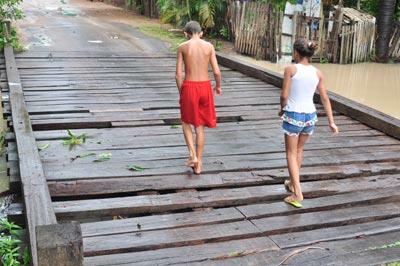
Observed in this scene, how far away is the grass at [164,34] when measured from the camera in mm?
14890

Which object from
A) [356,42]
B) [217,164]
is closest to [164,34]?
[356,42]

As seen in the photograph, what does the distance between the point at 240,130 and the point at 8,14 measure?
7761 mm

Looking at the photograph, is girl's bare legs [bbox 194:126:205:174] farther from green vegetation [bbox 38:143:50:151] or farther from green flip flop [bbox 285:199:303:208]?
green vegetation [bbox 38:143:50:151]

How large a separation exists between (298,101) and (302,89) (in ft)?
0.35

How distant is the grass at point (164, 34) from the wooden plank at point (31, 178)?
8057mm

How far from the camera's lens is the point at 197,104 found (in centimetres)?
495

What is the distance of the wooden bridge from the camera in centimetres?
371

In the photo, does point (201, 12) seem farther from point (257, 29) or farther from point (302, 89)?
point (302, 89)

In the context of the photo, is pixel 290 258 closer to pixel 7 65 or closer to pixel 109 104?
pixel 109 104

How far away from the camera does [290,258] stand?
3.69 meters

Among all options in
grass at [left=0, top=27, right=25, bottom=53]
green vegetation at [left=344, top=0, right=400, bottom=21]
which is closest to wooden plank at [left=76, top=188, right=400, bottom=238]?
grass at [left=0, top=27, right=25, bottom=53]

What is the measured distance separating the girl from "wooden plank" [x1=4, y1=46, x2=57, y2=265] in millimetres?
2036

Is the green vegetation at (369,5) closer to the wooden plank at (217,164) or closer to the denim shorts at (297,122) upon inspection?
the wooden plank at (217,164)

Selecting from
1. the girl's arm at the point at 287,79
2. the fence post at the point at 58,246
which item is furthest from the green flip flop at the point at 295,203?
the fence post at the point at 58,246
